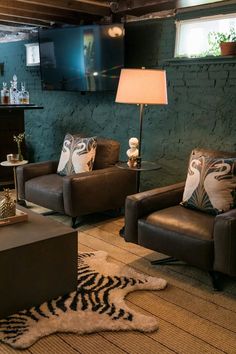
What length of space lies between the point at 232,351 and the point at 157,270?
0.97 m

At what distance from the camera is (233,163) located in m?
2.87

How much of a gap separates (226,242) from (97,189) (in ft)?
5.12

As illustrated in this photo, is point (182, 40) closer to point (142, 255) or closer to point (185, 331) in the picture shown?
point (142, 255)

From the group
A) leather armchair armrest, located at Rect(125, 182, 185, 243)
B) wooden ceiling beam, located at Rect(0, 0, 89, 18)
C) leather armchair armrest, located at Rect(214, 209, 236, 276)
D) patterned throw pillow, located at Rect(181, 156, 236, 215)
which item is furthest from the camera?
wooden ceiling beam, located at Rect(0, 0, 89, 18)

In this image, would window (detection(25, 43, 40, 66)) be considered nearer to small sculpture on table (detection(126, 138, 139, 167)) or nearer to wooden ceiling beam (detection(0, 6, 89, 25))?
wooden ceiling beam (detection(0, 6, 89, 25))

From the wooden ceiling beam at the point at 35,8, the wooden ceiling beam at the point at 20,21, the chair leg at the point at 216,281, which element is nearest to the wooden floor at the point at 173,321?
the chair leg at the point at 216,281

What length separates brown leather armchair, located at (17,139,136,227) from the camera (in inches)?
140

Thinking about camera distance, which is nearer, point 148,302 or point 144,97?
point 148,302

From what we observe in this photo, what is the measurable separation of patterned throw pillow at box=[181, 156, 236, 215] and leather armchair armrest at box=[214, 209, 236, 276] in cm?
34

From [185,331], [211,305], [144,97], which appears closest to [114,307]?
[185,331]

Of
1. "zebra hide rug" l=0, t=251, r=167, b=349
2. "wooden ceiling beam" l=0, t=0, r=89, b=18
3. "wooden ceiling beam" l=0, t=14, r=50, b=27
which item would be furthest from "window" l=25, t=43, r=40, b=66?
A: "zebra hide rug" l=0, t=251, r=167, b=349

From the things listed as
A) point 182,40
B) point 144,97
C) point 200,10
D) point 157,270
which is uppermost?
point 200,10

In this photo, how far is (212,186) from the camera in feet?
9.32

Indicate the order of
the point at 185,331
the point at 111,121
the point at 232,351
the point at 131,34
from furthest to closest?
the point at 111,121 → the point at 131,34 → the point at 185,331 → the point at 232,351
